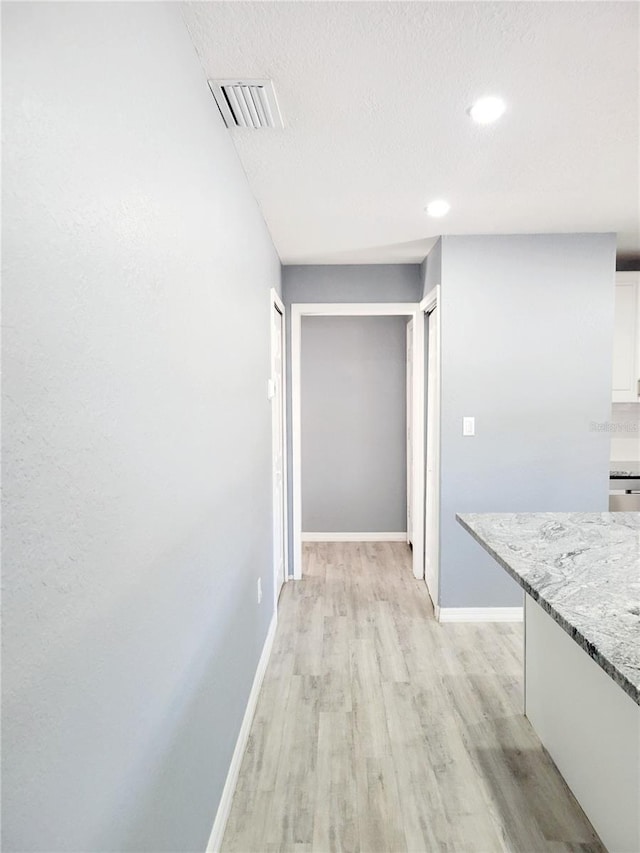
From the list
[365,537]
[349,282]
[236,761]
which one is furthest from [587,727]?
[365,537]

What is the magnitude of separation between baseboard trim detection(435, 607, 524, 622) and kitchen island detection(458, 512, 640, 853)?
1.15 m

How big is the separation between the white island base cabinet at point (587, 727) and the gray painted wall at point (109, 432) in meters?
1.20

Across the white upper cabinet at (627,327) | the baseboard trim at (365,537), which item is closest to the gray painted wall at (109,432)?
the white upper cabinet at (627,327)

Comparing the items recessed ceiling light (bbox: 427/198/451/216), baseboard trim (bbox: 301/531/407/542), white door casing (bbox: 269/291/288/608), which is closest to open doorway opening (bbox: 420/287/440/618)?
recessed ceiling light (bbox: 427/198/451/216)

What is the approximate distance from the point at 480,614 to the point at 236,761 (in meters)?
2.01

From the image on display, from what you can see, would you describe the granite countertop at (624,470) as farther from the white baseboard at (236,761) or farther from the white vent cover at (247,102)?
the white vent cover at (247,102)

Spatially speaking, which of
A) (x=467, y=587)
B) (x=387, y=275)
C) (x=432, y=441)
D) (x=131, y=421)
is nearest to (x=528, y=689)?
(x=467, y=587)

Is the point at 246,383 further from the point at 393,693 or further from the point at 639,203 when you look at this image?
the point at 639,203

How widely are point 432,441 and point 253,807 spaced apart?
245cm

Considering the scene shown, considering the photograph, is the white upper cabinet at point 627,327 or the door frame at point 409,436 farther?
the door frame at point 409,436

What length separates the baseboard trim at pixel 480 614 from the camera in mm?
3574

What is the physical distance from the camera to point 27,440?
647 mm

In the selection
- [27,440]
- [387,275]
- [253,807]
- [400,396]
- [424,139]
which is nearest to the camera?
[27,440]

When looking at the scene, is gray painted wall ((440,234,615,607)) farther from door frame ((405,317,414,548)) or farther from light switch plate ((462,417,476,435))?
door frame ((405,317,414,548))
